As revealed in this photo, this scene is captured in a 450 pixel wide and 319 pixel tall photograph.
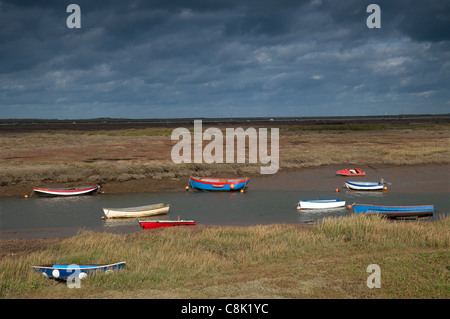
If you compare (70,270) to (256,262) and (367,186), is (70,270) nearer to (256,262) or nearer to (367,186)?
(256,262)

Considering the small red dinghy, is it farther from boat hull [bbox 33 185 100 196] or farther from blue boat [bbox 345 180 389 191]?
boat hull [bbox 33 185 100 196]

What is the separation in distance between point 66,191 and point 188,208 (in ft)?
38.3

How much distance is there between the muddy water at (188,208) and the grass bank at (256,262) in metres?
6.99

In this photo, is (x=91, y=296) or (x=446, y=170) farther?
(x=446, y=170)

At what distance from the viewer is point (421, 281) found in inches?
532

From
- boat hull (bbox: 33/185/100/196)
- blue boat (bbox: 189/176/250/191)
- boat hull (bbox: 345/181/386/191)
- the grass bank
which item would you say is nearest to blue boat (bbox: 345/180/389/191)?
boat hull (bbox: 345/181/386/191)

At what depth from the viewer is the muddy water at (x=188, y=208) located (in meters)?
27.7

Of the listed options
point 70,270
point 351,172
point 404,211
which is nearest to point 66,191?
point 70,270

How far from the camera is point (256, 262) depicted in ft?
52.6

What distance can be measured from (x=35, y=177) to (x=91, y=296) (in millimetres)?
31877

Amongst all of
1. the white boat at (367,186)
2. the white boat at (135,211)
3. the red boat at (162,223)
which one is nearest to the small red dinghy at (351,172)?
the white boat at (367,186)

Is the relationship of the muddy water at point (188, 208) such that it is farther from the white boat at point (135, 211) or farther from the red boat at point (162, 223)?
the red boat at point (162, 223)
